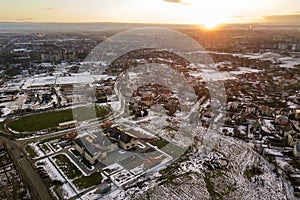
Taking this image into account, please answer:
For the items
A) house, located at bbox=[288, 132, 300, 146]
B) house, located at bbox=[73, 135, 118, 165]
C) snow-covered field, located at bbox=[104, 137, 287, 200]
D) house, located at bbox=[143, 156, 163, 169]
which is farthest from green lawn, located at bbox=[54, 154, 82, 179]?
house, located at bbox=[288, 132, 300, 146]

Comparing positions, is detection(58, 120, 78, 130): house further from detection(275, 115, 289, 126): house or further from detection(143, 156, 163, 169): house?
detection(275, 115, 289, 126): house

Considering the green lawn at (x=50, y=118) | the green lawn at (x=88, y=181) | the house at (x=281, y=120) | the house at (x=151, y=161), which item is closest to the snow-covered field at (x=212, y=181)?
the house at (x=151, y=161)

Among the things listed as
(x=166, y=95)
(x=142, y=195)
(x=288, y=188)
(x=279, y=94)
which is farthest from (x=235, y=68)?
(x=142, y=195)

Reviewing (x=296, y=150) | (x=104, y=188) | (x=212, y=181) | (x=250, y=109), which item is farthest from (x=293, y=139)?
(x=104, y=188)

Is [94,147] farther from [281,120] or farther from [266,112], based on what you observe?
[266,112]

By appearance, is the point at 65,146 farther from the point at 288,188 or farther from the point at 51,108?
the point at 288,188
